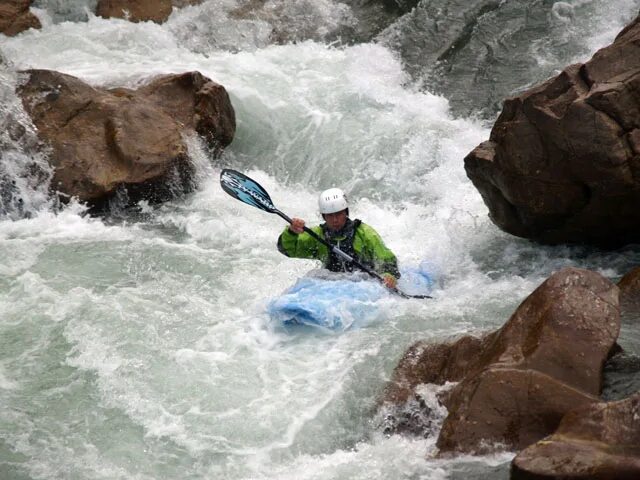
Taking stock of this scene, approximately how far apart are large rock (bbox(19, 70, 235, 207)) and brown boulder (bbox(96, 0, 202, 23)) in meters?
2.85

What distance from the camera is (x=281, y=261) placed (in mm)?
8008

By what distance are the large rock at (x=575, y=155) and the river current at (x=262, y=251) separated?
15.8 inches

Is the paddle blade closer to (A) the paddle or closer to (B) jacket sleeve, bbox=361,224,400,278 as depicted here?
(A) the paddle

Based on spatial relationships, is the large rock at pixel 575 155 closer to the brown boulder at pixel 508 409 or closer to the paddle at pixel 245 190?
the paddle at pixel 245 190

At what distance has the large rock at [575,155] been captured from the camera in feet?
21.4

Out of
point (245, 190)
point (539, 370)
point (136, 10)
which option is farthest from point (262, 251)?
→ point (136, 10)

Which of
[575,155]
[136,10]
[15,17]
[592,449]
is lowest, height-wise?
[15,17]

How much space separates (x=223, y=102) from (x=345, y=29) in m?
3.10

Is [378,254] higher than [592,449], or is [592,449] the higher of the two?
[592,449]

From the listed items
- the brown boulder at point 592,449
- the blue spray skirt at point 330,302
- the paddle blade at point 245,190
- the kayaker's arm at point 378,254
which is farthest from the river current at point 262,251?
the paddle blade at point 245,190

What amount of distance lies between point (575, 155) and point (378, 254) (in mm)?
1589

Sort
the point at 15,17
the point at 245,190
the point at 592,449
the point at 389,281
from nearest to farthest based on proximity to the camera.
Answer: the point at 592,449
the point at 389,281
the point at 245,190
the point at 15,17

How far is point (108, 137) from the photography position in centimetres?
906

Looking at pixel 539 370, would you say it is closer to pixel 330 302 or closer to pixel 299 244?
pixel 330 302
